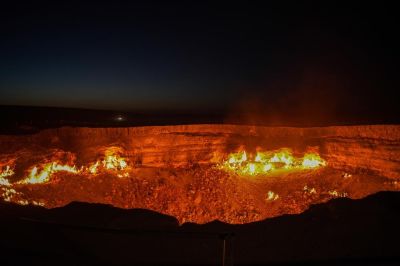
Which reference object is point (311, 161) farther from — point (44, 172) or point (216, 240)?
point (44, 172)

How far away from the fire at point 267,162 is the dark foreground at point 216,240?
448 inches

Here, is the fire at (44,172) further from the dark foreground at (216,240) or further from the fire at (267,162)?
the fire at (267,162)

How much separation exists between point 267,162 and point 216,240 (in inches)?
564

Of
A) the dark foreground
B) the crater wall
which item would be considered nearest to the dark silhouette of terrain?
the crater wall

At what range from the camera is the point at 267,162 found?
2011 centimetres

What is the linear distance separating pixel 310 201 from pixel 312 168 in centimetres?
422

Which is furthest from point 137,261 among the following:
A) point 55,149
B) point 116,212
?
point 55,149

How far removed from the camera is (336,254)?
5.70 metres

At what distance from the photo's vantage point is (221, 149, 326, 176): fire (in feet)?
63.8

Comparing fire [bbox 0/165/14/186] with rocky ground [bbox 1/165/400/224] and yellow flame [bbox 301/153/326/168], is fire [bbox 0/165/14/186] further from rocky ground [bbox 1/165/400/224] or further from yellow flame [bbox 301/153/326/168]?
yellow flame [bbox 301/153/326/168]

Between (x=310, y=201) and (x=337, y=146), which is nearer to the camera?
(x=310, y=201)

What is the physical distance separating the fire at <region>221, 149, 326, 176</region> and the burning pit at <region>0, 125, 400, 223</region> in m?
0.07

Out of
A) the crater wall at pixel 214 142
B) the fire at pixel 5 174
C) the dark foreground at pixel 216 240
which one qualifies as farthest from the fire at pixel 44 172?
the dark foreground at pixel 216 240

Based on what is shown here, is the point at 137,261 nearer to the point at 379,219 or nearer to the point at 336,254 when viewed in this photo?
the point at 336,254
